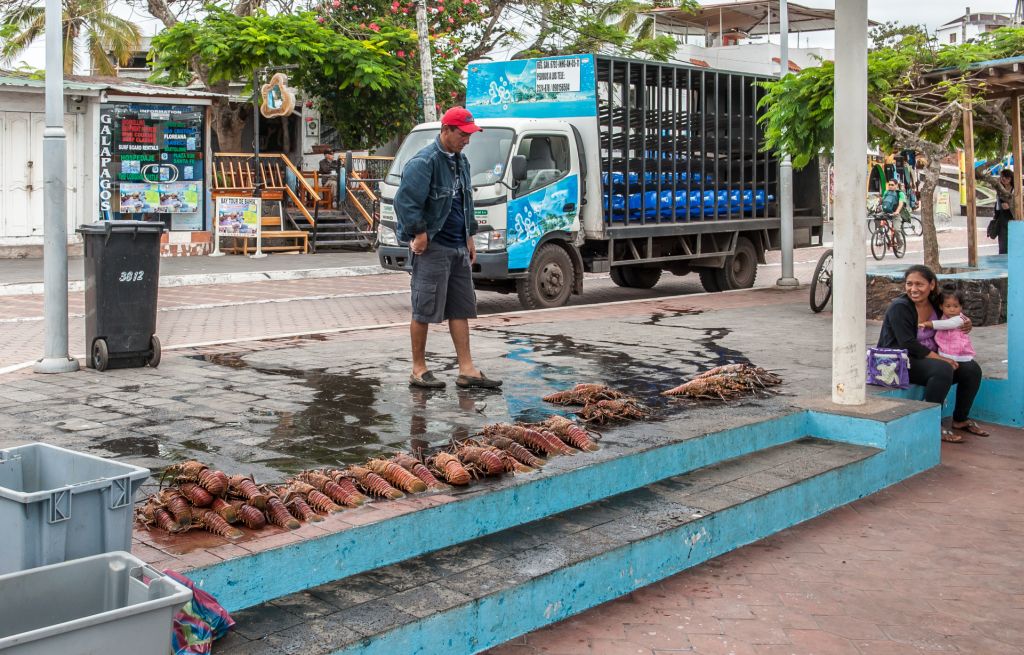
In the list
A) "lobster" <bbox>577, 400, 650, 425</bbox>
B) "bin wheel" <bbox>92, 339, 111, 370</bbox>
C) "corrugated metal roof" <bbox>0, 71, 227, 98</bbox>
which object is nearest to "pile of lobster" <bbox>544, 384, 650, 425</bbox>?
"lobster" <bbox>577, 400, 650, 425</bbox>

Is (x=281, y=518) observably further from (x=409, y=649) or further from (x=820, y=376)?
(x=820, y=376)

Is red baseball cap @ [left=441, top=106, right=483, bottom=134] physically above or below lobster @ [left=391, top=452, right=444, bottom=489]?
above

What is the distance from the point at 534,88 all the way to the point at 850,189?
8667 millimetres

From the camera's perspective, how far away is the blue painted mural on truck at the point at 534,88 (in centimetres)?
1450

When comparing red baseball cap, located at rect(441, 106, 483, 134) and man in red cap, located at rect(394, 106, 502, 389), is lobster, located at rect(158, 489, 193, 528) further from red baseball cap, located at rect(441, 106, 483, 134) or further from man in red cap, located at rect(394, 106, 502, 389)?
red baseball cap, located at rect(441, 106, 483, 134)

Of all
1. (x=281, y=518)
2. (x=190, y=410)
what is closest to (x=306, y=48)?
(x=190, y=410)

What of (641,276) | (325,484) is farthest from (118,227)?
(641,276)

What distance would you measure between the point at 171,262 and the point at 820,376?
14.7 metres

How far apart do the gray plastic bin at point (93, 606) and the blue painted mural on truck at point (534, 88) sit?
11965 millimetres

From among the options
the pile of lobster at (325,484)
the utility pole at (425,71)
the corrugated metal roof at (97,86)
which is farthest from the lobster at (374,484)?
the utility pole at (425,71)

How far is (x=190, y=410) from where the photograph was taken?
6.68m

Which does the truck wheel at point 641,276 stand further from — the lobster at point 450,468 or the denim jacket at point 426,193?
the lobster at point 450,468

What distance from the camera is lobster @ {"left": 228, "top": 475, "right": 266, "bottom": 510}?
4.43 metres

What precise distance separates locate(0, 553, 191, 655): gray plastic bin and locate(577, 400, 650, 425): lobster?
11.5 ft
